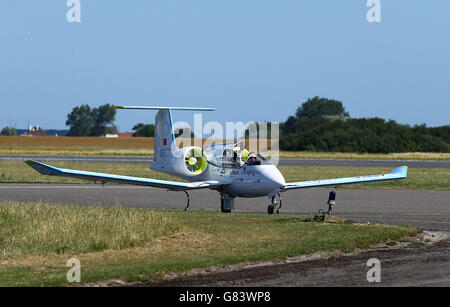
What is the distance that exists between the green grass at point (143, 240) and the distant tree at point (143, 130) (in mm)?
123272

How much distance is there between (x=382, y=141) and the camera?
9619 cm

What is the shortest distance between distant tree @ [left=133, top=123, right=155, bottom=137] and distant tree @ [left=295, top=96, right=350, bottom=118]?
30.2 metres

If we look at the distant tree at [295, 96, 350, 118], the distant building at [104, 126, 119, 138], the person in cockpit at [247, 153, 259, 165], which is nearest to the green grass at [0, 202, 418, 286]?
the person in cockpit at [247, 153, 259, 165]

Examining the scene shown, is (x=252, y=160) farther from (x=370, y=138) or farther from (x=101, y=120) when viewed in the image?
(x=101, y=120)

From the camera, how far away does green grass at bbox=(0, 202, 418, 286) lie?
13297 mm

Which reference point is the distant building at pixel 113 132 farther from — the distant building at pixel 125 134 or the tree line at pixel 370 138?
the tree line at pixel 370 138

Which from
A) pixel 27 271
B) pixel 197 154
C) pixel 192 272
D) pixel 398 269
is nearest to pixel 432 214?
pixel 197 154

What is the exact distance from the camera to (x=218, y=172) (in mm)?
24656

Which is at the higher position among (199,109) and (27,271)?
(199,109)

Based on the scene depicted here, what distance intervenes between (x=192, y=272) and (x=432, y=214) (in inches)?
504

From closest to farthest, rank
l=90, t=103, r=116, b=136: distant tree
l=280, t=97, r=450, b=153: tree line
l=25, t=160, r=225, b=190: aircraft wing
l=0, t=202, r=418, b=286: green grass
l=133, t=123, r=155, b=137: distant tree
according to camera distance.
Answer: l=0, t=202, r=418, b=286: green grass < l=25, t=160, r=225, b=190: aircraft wing < l=280, t=97, r=450, b=153: tree line < l=133, t=123, r=155, b=137: distant tree < l=90, t=103, r=116, b=136: distant tree

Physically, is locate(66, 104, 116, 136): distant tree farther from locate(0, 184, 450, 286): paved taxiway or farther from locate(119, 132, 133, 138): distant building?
locate(0, 184, 450, 286): paved taxiway

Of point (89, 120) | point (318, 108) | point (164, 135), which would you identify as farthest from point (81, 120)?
point (164, 135)
